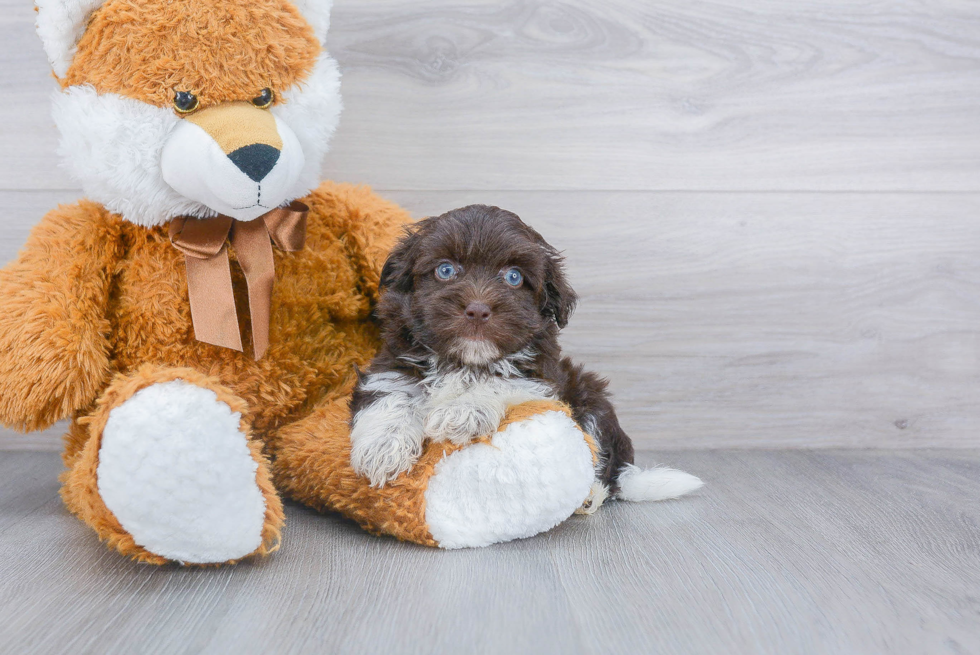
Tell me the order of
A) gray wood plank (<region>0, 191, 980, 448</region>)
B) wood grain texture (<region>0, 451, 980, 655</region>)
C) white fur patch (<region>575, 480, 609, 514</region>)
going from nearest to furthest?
wood grain texture (<region>0, 451, 980, 655</region>)
white fur patch (<region>575, 480, 609, 514</region>)
gray wood plank (<region>0, 191, 980, 448</region>)

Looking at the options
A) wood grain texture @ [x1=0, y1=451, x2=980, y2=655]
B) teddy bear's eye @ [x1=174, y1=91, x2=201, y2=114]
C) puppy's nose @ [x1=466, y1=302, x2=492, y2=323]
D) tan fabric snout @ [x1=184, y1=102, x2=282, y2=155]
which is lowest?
wood grain texture @ [x1=0, y1=451, x2=980, y2=655]

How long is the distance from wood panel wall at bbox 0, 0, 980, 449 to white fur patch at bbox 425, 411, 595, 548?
792 millimetres

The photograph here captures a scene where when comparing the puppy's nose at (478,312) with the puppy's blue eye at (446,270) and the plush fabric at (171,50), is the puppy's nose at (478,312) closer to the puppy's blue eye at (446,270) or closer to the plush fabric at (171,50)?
the puppy's blue eye at (446,270)

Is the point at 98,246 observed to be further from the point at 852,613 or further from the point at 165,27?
the point at 852,613

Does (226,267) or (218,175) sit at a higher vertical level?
(218,175)

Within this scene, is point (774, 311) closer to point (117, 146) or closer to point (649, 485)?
point (649, 485)

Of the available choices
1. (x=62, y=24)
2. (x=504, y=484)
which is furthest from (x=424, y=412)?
(x=62, y=24)

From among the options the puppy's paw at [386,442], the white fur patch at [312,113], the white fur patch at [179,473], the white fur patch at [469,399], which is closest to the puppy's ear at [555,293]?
the white fur patch at [469,399]

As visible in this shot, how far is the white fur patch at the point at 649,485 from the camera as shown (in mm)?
1772

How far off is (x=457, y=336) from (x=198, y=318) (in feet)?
1.76

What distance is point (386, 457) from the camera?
1.41 metres

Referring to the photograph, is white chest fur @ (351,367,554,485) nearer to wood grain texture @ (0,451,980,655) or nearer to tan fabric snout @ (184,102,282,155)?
wood grain texture @ (0,451,980,655)

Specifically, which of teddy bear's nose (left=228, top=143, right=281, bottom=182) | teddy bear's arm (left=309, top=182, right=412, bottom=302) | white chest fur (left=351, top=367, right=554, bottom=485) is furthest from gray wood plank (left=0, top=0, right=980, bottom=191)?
white chest fur (left=351, top=367, right=554, bottom=485)

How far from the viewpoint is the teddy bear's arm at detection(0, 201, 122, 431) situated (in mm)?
1434
